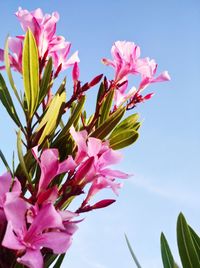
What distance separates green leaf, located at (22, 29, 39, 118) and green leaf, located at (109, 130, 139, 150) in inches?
9.8

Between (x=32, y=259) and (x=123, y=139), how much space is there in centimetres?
60

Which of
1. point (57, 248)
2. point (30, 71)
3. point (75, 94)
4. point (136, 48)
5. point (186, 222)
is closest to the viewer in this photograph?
point (57, 248)

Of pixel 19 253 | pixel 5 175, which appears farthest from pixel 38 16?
pixel 19 253

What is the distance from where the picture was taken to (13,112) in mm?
1399

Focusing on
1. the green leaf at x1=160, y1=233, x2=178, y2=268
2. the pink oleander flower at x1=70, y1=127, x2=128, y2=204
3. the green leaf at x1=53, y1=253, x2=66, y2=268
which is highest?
the pink oleander flower at x1=70, y1=127, x2=128, y2=204

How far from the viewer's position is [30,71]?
1.31 metres

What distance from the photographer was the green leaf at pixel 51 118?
50.4 inches

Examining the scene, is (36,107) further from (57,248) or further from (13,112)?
(57,248)

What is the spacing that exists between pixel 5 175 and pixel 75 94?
0.58 m

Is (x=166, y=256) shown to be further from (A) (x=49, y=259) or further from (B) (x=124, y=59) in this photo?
(B) (x=124, y=59)

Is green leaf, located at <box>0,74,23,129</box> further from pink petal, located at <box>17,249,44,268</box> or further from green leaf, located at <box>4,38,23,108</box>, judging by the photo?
pink petal, located at <box>17,249,44,268</box>

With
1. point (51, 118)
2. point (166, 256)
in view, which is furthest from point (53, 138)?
point (166, 256)

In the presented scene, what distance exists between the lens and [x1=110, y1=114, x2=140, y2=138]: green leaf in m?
1.51

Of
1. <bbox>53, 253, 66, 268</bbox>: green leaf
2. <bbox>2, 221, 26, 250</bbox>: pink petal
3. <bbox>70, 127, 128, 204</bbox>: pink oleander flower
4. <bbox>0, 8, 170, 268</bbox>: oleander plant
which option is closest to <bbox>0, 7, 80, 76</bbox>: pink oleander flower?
<bbox>0, 8, 170, 268</bbox>: oleander plant
